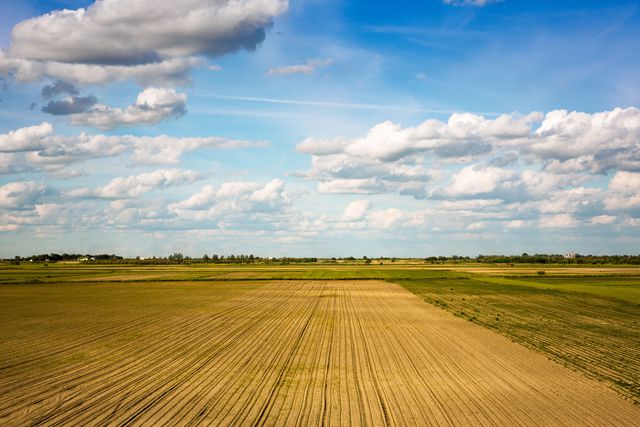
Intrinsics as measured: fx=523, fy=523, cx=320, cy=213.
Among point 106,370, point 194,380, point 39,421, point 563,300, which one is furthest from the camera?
point 563,300

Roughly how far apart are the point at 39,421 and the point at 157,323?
18800mm

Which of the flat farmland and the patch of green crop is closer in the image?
the flat farmland

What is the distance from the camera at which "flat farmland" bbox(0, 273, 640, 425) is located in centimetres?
1314

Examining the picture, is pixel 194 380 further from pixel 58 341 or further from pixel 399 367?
pixel 58 341

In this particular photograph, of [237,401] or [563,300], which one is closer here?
[237,401]

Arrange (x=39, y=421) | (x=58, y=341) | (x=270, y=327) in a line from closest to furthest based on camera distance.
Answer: (x=39, y=421) → (x=58, y=341) → (x=270, y=327)

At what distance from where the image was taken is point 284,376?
17.2 metres

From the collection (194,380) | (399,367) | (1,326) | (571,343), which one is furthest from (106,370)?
(571,343)

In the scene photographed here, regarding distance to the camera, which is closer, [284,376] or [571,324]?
[284,376]

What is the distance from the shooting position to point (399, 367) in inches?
738

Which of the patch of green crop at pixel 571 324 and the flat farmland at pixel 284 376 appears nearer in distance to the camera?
the flat farmland at pixel 284 376

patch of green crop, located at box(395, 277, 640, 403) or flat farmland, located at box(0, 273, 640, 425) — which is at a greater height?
patch of green crop, located at box(395, 277, 640, 403)

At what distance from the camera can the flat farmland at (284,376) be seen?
13.1 metres

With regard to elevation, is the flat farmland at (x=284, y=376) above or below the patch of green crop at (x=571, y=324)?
below
